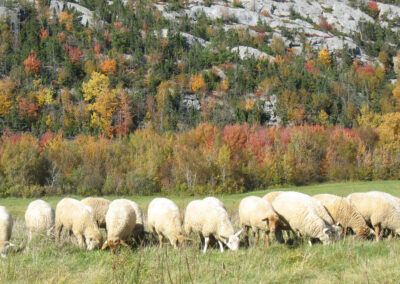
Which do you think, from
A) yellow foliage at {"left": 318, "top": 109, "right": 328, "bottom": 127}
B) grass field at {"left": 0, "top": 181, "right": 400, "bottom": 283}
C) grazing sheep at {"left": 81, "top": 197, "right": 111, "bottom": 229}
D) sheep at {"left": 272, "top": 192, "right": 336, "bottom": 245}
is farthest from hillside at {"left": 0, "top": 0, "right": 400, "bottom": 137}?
grass field at {"left": 0, "top": 181, "right": 400, "bottom": 283}

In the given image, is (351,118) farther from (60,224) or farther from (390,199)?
(60,224)

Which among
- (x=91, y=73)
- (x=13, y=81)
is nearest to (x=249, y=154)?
(x=91, y=73)

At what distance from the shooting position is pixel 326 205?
15672 mm

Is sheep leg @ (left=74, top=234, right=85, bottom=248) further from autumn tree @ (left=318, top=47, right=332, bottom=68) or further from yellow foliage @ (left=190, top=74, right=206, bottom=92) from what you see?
autumn tree @ (left=318, top=47, right=332, bottom=68)

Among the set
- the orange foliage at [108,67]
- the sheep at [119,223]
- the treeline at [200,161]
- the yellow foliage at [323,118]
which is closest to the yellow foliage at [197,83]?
the orange foliage at [108,67]

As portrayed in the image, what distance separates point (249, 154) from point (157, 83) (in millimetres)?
51272

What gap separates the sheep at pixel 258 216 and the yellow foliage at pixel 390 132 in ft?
235

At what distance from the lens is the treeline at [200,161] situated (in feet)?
196

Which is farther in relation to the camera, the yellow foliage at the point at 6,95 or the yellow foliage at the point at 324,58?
the yellow foliage at the point at 324,58

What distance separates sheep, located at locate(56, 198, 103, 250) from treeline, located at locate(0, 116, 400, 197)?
143ft

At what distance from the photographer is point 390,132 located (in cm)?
7888

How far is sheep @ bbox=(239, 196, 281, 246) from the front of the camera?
43.4ft

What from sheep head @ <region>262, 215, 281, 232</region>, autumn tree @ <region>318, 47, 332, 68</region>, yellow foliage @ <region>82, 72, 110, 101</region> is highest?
autumn tree @ <region>318, 47, 332, 68</region>

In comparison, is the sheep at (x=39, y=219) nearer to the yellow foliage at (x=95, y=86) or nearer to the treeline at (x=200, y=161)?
the treeline at (x=200, y=161)
